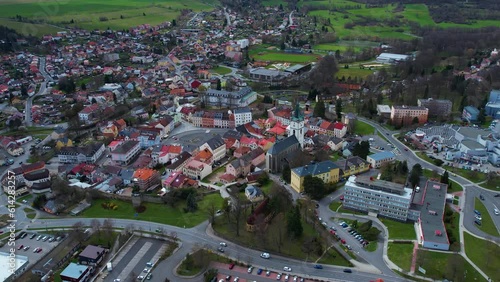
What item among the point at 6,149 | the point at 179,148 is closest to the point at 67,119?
the point at 6,149

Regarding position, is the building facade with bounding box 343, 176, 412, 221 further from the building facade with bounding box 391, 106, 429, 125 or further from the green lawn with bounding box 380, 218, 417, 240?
the building facade with bounding box 391, 106, 429, 125

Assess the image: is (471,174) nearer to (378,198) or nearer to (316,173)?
(378,198)

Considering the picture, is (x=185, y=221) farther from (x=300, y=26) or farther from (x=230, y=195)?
(x=300, y=26)

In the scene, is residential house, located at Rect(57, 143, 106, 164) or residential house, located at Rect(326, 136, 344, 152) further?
residential house, located at Rect(326, 136, 344, 152)

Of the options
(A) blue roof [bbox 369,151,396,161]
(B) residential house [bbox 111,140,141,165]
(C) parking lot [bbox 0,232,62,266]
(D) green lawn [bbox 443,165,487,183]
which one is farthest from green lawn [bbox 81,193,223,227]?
(D) green lawn [bbox 443,165,487,183]

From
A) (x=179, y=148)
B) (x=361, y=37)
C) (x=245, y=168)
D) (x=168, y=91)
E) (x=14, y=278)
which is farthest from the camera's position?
(x=361, y=37)

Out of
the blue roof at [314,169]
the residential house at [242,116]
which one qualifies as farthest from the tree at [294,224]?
the residential house at [242,116]
